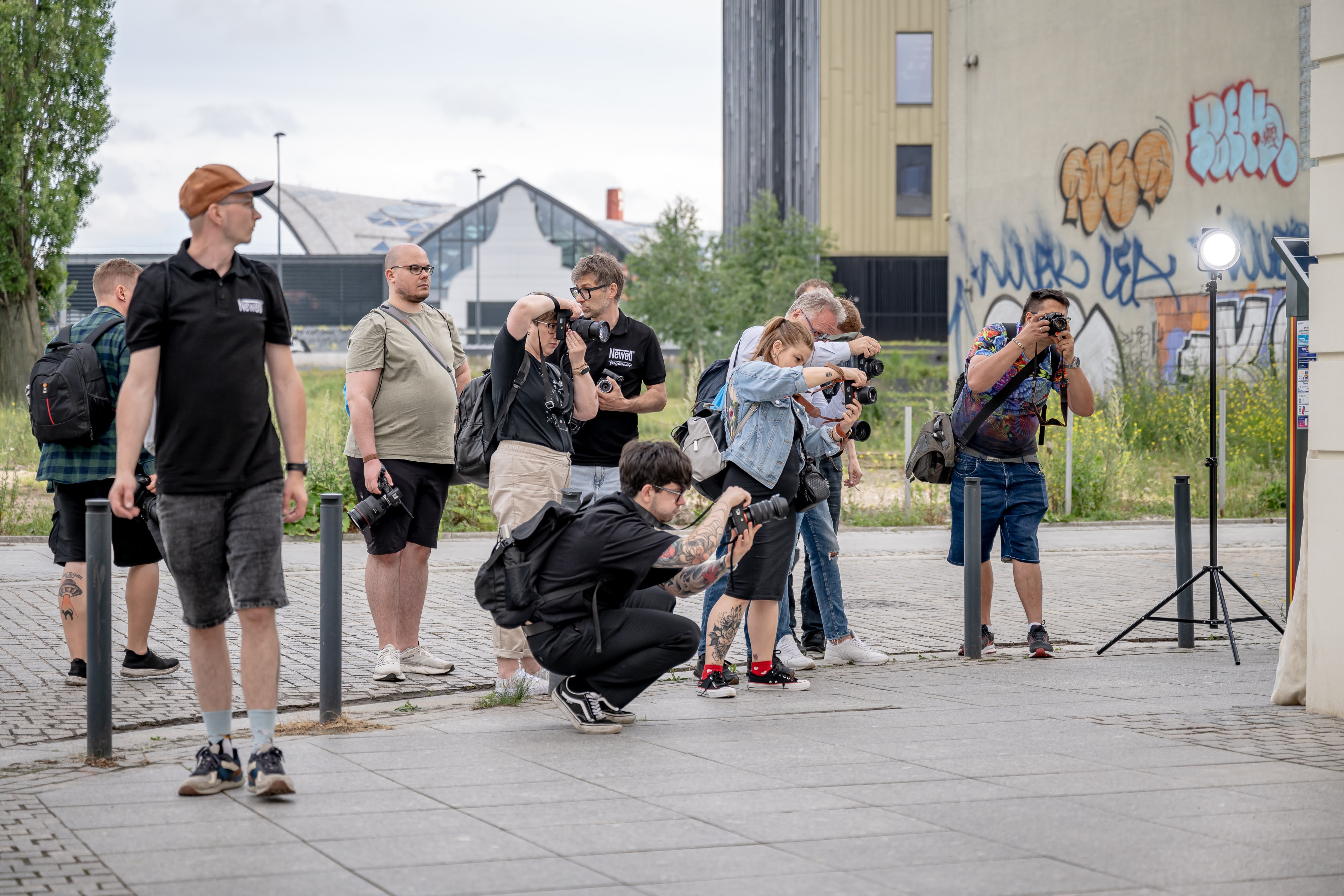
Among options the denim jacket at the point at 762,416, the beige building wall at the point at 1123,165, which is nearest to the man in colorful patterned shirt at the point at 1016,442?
the denim jacket at the point at 762,416

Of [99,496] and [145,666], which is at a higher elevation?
[99,496]

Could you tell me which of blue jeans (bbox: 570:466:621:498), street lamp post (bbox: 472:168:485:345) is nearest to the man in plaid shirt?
blue jeans (bbox: 570:466:621:498)

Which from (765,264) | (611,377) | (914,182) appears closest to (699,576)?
(611,377)

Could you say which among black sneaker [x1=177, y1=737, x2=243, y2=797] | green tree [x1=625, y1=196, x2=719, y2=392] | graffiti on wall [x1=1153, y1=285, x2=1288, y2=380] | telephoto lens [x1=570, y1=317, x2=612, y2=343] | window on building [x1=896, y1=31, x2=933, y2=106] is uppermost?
window on building [x1=896, y1=31, x2=933, y2=106]

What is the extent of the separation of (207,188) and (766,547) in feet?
10.0

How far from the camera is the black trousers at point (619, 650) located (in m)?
6.01

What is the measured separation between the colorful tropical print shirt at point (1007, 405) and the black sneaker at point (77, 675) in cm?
467

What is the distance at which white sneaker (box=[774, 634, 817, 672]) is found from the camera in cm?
770

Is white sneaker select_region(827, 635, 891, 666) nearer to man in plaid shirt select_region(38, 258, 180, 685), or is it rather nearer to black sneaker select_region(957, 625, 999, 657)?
black sneaker select_region(957, 625, 999, 657)

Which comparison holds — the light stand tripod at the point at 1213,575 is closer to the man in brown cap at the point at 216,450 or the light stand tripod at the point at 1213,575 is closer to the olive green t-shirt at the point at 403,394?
the olive green t-shirt at the point at 403,394

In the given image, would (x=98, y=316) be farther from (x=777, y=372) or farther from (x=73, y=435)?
(x=777, y=372)

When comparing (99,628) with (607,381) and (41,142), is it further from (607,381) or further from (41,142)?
(41,142)

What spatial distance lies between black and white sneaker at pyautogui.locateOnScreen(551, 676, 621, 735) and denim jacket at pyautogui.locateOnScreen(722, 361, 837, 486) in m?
1.31

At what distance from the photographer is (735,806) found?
15.8ft
